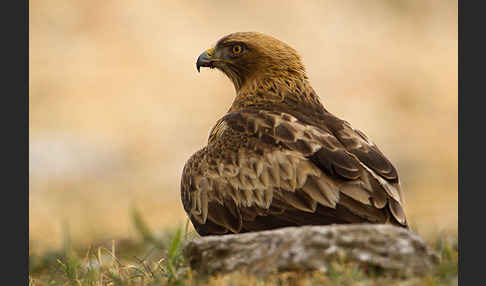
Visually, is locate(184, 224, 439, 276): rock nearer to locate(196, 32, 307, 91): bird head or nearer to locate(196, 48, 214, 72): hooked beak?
locate(196, 32, 307, 91): bird head

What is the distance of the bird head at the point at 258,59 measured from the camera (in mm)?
8383

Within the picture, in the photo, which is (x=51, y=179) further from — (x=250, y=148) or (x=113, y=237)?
(x=250, y=148)

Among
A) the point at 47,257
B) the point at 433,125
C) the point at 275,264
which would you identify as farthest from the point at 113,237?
the point at 433,125

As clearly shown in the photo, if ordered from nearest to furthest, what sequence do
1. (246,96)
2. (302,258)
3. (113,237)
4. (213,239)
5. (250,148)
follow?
(302,258) → (213,239) → (250,148) → (246,96) → (113,237)

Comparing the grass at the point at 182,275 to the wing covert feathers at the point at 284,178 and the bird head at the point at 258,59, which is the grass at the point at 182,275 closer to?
the wing covert feathers at the point at 284,178

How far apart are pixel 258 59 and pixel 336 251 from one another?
11.2 ft

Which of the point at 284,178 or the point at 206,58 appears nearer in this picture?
the point at 284,178

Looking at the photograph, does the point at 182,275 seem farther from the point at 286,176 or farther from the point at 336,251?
the point at 336,251

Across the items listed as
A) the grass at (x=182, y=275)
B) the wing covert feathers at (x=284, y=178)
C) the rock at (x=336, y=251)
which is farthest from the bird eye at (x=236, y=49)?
the rock at (x=336, y=251)

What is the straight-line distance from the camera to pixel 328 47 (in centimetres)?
2695

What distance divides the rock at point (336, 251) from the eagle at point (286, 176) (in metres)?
0.67

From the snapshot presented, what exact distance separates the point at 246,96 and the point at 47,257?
3.38m

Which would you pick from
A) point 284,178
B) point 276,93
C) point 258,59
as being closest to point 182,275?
point 284,178

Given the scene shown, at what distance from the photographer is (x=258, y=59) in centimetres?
844
